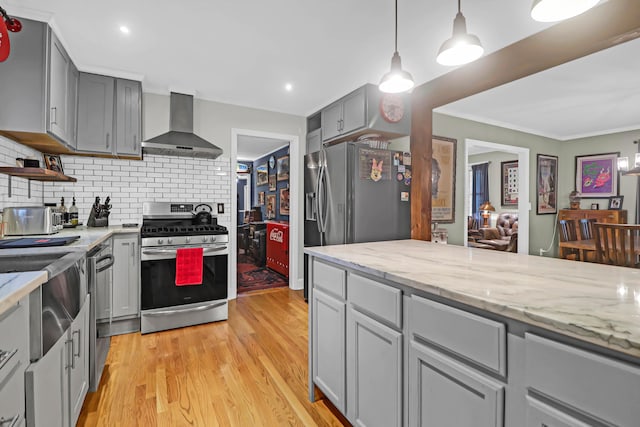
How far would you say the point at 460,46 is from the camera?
1415 mm

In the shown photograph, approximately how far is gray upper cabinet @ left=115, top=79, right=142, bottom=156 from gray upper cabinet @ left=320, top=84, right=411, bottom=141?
6.77 feet

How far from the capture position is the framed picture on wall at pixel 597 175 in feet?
17.8

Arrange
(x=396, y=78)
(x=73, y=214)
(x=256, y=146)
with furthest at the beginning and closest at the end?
(x=256, y=146) < (x=73, y=214) < (x=396, y=78)

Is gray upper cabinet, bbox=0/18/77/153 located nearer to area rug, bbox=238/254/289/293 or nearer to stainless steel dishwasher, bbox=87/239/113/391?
stainless steel dishwasher, bbox=87/239/113/391

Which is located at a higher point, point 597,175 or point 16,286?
point 597,175

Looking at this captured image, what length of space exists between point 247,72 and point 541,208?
5553 millimetres

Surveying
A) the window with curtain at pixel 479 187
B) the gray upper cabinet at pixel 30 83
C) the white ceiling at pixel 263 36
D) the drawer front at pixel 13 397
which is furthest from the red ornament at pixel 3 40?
the window with curtain at pixel 479 187

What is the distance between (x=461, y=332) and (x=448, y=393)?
22cm

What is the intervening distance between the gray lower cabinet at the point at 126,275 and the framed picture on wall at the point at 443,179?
3.55 m

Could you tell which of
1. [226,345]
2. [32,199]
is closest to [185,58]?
[32,199]

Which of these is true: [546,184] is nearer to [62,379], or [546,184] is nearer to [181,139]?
[181,139]

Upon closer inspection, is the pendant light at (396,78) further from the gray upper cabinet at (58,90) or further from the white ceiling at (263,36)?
the gray upper cabinet at (58,90)

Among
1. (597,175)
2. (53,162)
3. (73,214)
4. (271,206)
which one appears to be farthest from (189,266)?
(597,175)

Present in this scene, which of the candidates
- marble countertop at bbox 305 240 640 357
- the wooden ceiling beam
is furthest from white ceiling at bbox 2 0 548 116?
marble countertop at bbox 305 240 640 357
